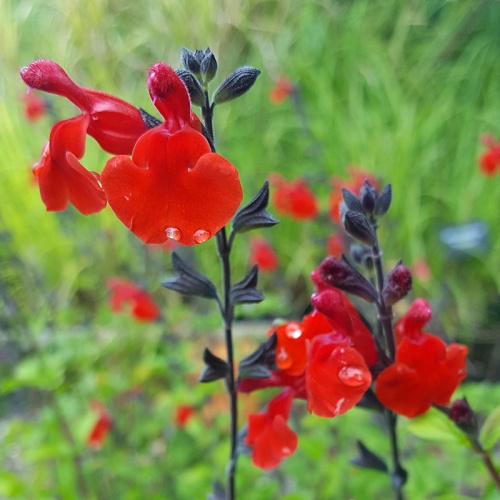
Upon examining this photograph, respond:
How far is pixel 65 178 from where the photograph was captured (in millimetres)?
428

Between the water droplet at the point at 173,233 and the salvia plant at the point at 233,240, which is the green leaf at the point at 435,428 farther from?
the water droplet at the point at 173,233

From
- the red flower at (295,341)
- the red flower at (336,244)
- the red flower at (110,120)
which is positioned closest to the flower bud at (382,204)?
the red flower at (295,341)

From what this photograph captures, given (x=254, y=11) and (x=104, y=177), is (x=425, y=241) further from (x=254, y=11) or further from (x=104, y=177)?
(x=104, y=177)

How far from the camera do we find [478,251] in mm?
2252

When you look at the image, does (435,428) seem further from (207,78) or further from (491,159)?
(491,159)

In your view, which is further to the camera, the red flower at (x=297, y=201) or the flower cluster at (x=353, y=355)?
the red flower at (x=297, y=201)

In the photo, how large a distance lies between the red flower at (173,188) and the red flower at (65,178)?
61 mm

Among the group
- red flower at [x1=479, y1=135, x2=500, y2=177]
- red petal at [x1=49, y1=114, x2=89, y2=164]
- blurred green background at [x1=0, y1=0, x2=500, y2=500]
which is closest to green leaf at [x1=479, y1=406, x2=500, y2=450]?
red petal at [x1=49, y1=114, x2=89, y2=164]

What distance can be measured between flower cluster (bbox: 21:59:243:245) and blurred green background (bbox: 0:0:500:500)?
0.90 m

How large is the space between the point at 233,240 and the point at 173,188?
3.6 inches

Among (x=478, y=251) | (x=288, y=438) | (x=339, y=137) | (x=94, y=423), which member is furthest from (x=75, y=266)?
(x=288, y=438)

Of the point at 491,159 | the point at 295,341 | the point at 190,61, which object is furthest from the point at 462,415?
the point at 491,159

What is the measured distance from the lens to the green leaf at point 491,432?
0.50 metres

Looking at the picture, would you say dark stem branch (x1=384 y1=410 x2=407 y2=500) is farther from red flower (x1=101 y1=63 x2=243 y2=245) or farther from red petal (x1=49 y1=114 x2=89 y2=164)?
red petal (x1=49 y1=114 x2=89 y2=164)
